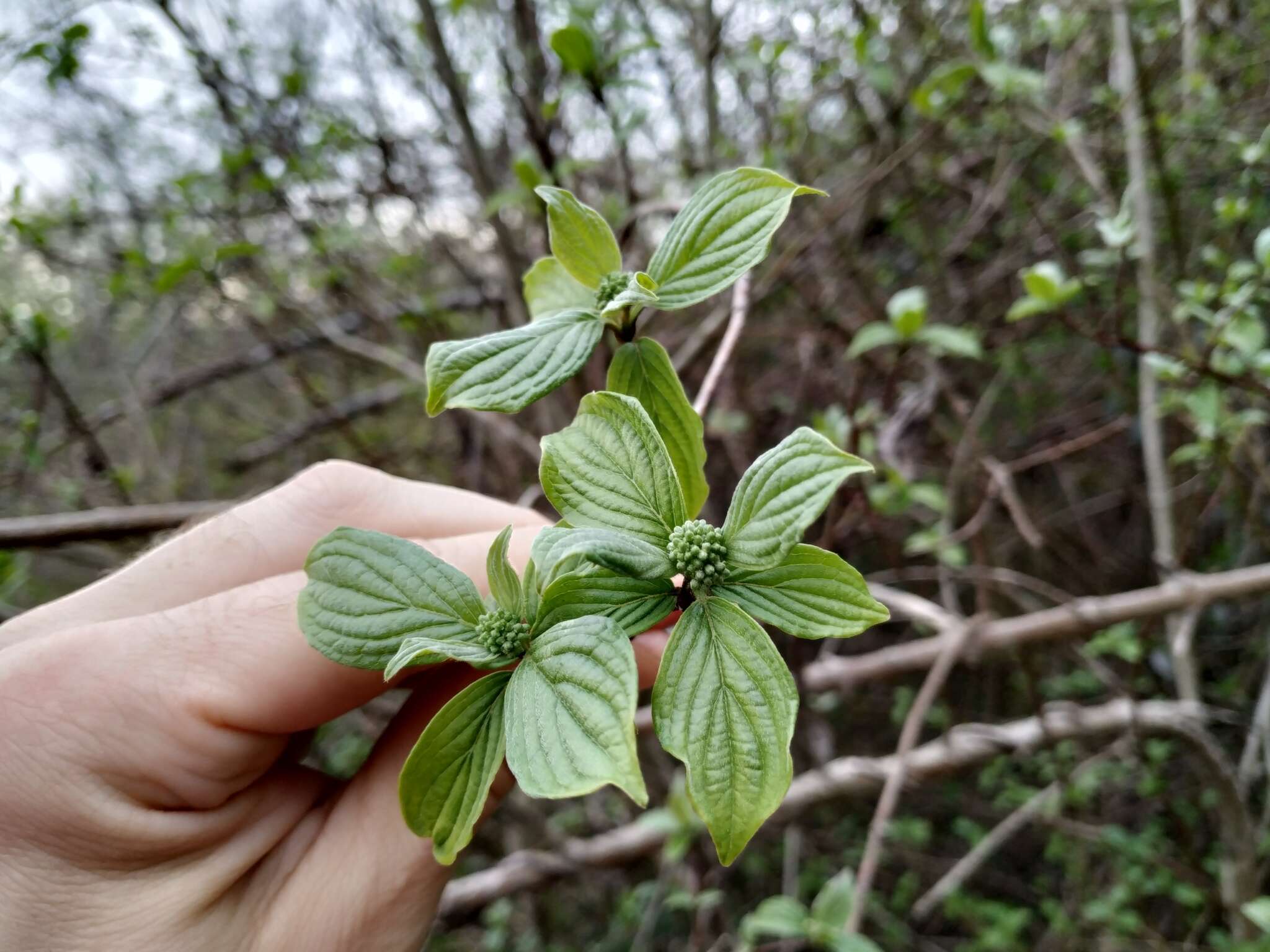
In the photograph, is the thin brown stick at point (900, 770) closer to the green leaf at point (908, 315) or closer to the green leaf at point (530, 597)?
the green leaf at point (908, 315)

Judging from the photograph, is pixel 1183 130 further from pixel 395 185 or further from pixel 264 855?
pixel 264 855

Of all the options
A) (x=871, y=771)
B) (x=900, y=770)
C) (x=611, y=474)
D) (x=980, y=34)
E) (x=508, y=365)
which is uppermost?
(x=980, y=34)

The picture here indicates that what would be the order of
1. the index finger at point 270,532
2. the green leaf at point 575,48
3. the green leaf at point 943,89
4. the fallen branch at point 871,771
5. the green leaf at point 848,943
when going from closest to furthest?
the index finger at point 270,532
the green leaf at point 575,48
the green leaf at point 848,943
the green leaf at point 943,89
the fallen branch at point 871,771

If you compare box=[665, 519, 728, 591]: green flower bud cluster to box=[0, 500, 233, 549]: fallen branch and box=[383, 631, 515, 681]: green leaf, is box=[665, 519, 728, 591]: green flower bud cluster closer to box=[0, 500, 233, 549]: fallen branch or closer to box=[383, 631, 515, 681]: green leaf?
box=[383, 631, 515, 681]: green leaf

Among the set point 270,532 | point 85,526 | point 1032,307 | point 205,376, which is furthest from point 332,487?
point 205,376

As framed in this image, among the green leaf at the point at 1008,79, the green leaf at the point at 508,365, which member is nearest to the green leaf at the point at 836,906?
the green leaf at the point at 508,365

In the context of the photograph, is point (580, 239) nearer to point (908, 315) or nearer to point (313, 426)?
point (908, 315)
